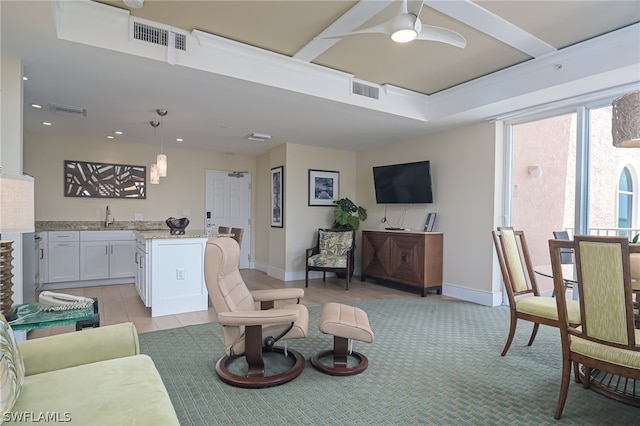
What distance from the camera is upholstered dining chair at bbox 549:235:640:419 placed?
67.2 inches

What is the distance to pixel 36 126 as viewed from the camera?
5168 millimetres

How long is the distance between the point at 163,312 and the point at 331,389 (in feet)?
8.12

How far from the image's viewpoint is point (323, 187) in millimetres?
6535

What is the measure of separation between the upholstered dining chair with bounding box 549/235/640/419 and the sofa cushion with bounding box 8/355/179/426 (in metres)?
2.06

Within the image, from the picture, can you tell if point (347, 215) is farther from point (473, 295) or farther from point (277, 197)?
point (473, 295)

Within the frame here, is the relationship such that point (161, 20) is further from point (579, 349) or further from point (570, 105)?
point (570, 105)

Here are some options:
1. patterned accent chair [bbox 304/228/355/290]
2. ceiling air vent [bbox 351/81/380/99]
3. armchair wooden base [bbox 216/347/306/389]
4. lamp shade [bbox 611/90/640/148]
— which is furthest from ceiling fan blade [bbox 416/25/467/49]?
patterned accent chair [bbox 304/228/355/290]

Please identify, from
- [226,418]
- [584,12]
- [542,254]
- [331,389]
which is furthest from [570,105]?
[226,418]

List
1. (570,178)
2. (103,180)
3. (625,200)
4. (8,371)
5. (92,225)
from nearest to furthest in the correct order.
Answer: (8,371), (625,200), (570,178), (92,225), (103,180)

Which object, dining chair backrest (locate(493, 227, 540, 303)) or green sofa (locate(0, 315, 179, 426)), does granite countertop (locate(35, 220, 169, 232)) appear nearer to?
green sofa (locate(0, 315, 179, 426))

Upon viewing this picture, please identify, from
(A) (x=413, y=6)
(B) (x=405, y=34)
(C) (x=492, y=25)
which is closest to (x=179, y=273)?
(B) (x=405, y=34)

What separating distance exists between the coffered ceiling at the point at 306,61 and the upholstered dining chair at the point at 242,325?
1769 millimetres

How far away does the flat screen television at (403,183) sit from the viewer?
529cm

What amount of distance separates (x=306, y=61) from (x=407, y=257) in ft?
10.4
